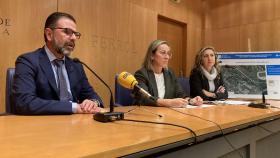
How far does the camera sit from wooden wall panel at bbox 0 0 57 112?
2.98 metres

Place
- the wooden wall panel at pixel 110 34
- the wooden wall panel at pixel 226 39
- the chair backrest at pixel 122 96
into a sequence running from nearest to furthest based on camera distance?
the chair backrest at pixel 122 96, the wooden wall panel at pixel 110 34, the wooden wall panel at pixel 226 39

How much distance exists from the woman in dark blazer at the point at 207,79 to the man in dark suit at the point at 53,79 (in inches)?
64.2

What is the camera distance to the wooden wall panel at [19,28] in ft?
9.79

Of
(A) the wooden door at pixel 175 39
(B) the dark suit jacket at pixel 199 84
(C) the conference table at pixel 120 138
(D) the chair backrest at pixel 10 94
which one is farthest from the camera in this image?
(A) the wooden door at pixel 175 39

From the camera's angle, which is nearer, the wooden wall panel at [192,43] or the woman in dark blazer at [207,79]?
the woman in dark blazer at [207,79]

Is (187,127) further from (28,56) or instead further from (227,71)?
(227,71)

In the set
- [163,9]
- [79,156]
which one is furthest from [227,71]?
[79,156]

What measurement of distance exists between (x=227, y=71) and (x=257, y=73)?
0.44 metres

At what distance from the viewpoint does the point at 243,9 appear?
595 centimetres

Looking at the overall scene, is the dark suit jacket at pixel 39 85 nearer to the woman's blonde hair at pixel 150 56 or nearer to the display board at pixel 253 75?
the woman's blonde hair at pixel 150 56

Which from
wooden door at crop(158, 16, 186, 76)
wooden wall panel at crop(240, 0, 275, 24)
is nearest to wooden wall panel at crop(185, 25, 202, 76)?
wooden door at crop(158, 16, 186, 76)

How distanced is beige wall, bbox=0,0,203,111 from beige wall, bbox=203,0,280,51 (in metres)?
0.96

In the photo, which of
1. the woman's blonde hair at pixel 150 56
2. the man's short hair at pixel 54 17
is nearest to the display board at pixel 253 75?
the woman's blonde hair at pixel 150 56

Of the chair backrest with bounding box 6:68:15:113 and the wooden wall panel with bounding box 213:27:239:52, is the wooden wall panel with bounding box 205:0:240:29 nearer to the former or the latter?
the wooden wall panel with bounding box 213:27:239:52
